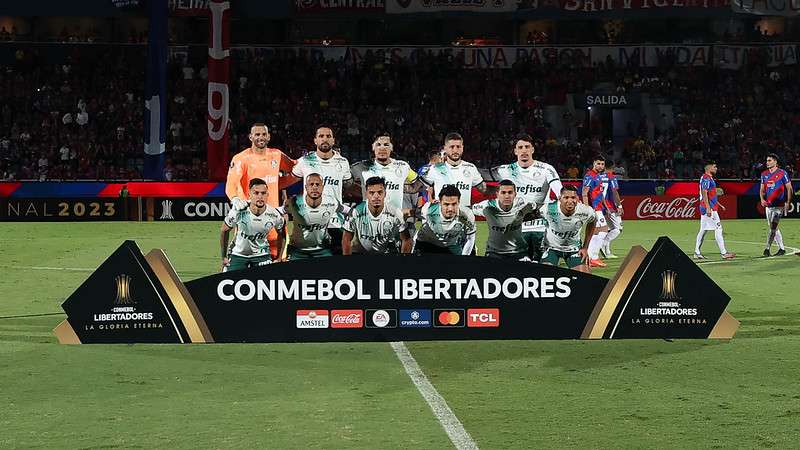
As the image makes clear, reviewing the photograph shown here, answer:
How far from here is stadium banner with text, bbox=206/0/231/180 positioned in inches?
1270

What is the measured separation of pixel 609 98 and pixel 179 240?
73.7 feet

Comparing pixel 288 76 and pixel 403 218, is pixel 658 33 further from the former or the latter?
pixel 403 218

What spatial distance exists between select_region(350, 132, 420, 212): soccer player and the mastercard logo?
2.82m

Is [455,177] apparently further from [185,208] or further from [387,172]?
[185,208]

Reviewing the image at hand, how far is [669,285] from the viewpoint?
10219 millimetres

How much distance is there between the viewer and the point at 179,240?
23859 millimetres

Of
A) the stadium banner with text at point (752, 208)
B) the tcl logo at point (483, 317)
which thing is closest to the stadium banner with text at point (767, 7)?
the stadium banner with text at point (752, 208)

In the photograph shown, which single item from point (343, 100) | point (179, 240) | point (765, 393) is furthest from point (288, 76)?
point (765, 393)

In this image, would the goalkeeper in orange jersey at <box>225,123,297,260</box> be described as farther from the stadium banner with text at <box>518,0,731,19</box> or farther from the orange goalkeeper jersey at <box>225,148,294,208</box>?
the stadium banner with text at <box>518,0,731,19</box>

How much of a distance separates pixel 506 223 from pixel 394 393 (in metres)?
4.25

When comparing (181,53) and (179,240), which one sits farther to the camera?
(181,53)

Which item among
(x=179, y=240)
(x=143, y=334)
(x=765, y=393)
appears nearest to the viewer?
(x=765, y=393)

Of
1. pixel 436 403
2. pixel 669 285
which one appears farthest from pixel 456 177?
pixel 436 403

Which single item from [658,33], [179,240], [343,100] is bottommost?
[179,240]
